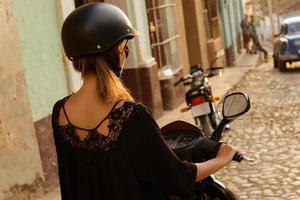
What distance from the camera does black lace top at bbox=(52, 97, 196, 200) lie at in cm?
199

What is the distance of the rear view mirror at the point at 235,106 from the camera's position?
2.50m

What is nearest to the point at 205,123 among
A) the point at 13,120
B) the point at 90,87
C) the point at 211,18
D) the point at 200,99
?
the point at 200,99

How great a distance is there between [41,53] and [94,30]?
170 inches

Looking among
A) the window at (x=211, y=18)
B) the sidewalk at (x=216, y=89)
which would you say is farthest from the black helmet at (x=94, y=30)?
the window at (x=211, y=18)

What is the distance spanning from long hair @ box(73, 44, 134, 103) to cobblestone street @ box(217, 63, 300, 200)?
371 cm

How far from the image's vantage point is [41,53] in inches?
247

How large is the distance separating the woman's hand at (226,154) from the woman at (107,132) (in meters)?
0.21

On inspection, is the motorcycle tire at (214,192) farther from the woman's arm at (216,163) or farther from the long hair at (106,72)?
the long hair at (106,72)

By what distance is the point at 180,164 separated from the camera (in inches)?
81.5

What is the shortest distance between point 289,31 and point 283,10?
27938 millimetres

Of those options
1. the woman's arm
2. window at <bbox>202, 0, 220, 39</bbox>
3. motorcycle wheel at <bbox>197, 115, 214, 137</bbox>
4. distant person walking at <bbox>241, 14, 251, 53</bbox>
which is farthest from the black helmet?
distant person walking at <bbox>241, 14, 251, 53</bbox>

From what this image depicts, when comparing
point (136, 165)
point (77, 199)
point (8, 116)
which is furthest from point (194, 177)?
point (8, 116)

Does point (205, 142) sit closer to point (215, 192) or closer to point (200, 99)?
point (215, 192)

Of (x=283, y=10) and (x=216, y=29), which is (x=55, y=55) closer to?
(x=216, y=29)
